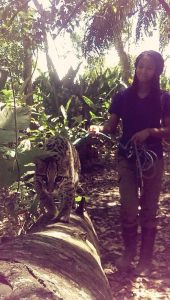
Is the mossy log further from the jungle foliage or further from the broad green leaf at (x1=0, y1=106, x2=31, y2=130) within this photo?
the jungle foliage

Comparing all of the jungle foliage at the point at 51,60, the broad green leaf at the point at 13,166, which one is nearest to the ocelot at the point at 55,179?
the jungle foliage at the point at 51,60

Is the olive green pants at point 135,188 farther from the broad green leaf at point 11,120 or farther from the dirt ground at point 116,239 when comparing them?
the broad green leaf at point 11,120

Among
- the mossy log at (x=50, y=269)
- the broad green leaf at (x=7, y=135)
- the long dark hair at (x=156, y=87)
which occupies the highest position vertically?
the long dark hair at (x=156, y=87)

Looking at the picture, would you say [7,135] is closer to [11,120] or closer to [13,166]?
[11,120]

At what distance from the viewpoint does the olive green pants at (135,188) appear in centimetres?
342

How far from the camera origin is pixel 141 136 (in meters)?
3.29

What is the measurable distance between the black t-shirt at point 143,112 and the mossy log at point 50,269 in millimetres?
1202

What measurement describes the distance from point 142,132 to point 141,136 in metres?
0.03

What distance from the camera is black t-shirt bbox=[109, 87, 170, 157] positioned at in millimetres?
3400

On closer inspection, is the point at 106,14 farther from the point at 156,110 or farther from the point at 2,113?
the point at 2,113

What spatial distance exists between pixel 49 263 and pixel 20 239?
0.45 meters

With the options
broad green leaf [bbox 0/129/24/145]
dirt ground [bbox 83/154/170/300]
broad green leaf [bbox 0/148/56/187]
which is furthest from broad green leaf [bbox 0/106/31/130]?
dirt ground [bbox 83/154/170/300]

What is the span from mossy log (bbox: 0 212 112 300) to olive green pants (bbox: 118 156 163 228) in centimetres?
94

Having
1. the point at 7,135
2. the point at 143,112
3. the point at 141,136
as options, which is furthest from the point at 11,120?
the point at 143,112
